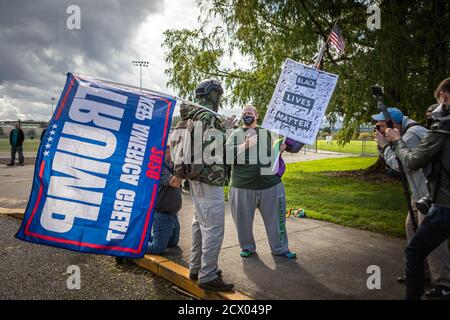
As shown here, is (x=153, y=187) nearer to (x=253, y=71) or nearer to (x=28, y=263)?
(x=28, y=263)

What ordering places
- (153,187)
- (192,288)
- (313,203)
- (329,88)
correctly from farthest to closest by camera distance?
(313,203) → (329,88) → (192,288) → (153,187)

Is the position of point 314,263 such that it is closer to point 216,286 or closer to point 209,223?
point 216,286

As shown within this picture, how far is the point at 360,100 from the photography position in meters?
8.95

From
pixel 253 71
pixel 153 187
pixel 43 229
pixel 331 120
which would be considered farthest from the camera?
pixel 331 120

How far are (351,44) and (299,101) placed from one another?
5.58 meters

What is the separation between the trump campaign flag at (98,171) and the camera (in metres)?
3.21

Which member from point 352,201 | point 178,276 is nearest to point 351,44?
point 352,201

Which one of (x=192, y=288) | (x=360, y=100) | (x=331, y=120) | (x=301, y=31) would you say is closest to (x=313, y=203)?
(x=360, y=100)

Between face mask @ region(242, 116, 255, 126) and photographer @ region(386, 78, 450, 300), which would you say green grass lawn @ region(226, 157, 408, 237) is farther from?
face mask @ region(242, 116, 255, 126)

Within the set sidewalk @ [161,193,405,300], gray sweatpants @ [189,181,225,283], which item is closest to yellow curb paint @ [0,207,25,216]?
sidewalk @ [161,193,405,300]

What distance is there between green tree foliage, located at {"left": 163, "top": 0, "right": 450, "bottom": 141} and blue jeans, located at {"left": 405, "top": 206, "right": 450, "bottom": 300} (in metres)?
5.14

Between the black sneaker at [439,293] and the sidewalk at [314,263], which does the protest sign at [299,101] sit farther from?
the black sneaker at [439,293]

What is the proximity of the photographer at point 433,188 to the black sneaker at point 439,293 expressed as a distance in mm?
544

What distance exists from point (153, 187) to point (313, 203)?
556 centimetres
